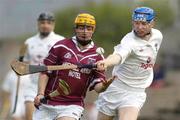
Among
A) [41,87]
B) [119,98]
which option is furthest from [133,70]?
[41,87]

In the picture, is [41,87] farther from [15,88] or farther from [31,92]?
[15,88]

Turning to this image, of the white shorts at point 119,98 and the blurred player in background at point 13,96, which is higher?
the white shorts at point 119,98

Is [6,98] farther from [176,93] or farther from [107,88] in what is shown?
[176,93]

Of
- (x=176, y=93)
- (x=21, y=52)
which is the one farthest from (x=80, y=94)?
(x=176, y=93)

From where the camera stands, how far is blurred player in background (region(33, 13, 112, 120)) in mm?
12781

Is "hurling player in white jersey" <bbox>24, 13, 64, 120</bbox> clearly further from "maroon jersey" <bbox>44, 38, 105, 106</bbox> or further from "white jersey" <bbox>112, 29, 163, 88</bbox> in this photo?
"maroon jersey" <bbox>44, 38, 105, 106</bbox>

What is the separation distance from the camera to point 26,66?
12.1 metres

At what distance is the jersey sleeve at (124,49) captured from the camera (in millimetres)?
12570

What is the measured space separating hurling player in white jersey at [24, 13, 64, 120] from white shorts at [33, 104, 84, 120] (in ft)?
11.2

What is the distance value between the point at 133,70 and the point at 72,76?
1.00 m

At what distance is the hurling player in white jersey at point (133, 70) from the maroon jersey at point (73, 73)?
1.34 feet

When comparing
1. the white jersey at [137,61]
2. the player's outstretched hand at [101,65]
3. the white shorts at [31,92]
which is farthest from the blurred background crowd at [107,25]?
the player's outstretched hand at [101,65]

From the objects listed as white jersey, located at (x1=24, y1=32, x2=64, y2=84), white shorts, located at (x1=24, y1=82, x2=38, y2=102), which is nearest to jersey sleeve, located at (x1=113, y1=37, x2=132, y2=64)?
white jersey, located at (x1=24, y1=32, x2=64, y2=84)

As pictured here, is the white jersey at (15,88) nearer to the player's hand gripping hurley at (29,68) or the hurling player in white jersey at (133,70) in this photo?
the hurling player in white jersey at (133,70)
